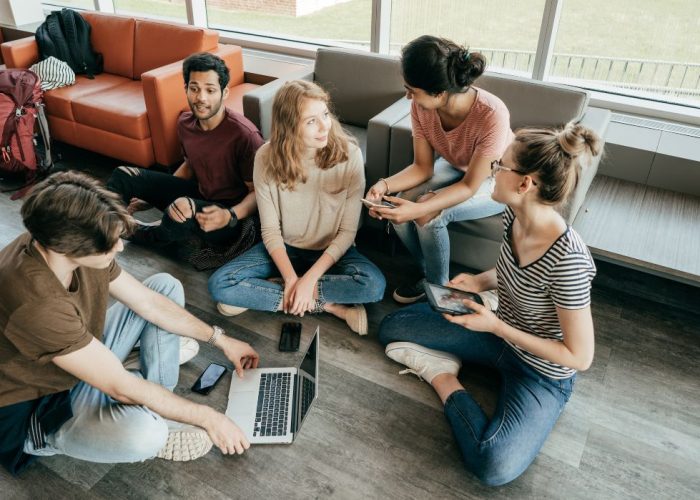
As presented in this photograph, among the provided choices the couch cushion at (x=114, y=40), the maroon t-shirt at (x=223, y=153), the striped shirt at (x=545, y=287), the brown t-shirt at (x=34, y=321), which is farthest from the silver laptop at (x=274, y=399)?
the couch cushion at (x=114, y=40)

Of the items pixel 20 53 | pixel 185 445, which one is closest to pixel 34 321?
pixel 185 445

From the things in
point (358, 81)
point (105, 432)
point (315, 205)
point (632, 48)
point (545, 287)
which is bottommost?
point (105, 432)

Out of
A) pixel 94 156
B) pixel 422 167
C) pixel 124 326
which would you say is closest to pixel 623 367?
pixel 422 167

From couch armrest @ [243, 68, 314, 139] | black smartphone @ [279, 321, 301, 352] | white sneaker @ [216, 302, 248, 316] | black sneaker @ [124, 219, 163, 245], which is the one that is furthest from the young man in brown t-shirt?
couch armrest @ [243, 68, 314, 139]

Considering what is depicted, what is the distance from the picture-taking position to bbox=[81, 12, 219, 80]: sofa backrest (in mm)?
3422

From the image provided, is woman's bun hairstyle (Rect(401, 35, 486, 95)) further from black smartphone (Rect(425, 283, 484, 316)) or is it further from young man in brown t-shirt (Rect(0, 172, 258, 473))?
young man in brown t-shirt (Rect(0, 172, 258, 473))

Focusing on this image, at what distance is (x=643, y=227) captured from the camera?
2.33 meters

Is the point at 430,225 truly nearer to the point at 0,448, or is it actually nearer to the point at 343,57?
the point at 343,57

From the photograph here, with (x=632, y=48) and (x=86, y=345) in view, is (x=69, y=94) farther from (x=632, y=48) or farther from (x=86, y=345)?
(x=632, y=48)

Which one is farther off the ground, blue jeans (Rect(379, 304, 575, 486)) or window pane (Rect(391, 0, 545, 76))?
window pane (Rect(391, 0, 545, 76))

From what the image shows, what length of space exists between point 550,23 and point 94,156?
3.00 meters

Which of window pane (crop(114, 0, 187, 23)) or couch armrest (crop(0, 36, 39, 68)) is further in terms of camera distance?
window pane (crop(114, 0, 187, 23))

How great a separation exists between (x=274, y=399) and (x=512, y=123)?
1.69 metres

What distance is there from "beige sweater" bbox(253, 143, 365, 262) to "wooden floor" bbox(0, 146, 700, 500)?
13.3 inches
